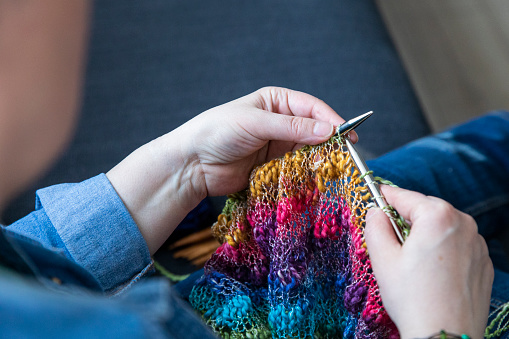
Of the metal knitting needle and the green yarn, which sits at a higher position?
the metal knitting needle

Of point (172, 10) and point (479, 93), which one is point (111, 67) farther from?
point (479, 93)

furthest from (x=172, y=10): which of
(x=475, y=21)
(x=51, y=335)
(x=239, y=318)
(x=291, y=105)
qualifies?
(x=475, y=21)

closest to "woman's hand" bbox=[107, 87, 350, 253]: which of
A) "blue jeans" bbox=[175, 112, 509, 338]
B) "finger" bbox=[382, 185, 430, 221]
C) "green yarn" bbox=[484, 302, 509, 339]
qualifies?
"finger" bbox=[382, 185, 430, 221]

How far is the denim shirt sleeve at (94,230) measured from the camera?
69 cm

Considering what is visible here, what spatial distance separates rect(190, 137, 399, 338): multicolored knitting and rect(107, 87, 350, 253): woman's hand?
53mm

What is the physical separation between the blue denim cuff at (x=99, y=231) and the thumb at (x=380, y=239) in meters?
0.37

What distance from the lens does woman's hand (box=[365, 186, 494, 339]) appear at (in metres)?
0.48

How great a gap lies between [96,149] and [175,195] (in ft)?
1.25

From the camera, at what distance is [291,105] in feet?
2.48

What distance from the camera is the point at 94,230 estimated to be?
2.30ft

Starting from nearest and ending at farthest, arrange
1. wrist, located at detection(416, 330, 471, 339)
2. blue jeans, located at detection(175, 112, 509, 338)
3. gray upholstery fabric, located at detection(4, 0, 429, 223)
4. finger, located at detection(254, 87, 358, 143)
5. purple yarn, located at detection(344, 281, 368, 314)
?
wrist, located at detection(416, 330, 471, 339), purple yarn, located at detection(344, 281, 368, 314), finger, located at detection(254, 87, 358, 143), blue jeans, located at detection(175, 112, 509, 338), gray upholstery fabric, located at detection(4, 0, 429, 223)

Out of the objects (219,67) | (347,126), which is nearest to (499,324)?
(347,126)

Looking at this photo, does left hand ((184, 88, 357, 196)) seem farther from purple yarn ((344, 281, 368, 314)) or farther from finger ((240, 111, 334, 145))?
purple yarn ((344, 281, 368, 314))

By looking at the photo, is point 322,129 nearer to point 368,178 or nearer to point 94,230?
point 368,178
